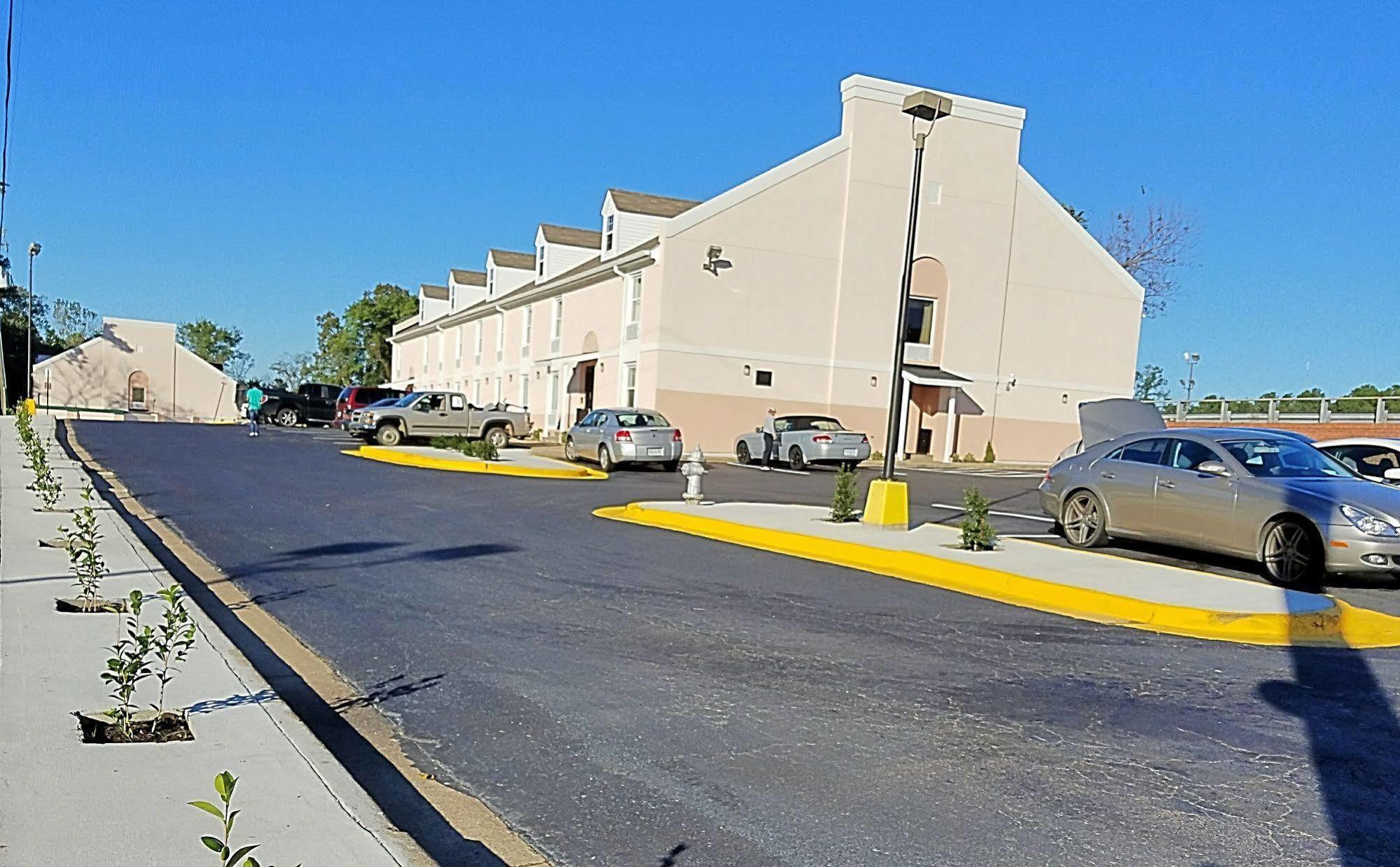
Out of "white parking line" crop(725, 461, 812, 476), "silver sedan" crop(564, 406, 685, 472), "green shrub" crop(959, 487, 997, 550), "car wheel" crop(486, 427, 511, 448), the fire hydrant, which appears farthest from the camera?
"car wheel" crop(486, 427, 511, 448)

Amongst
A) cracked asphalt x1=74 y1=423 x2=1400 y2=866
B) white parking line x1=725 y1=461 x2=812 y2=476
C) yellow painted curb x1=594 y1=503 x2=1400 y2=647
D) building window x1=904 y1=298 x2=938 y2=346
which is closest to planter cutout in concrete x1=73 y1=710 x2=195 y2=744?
cracked asphalt x1=74 y1=423 x2=1400 y2=866

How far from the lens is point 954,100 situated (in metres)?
33.8

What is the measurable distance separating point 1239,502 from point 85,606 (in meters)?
9.94

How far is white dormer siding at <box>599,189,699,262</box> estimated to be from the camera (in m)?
34.5

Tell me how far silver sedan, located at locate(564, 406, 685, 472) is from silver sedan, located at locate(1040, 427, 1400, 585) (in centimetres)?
1198

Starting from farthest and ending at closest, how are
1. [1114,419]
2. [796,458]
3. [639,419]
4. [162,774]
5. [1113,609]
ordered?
[796,458]
[639,419]
[1114,419]
[1113,609]
[162,774]

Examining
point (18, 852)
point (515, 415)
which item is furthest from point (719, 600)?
point (515, 415)

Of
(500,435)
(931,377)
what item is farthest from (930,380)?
(500,435)

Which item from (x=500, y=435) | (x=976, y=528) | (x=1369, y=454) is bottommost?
(x=976, y=528)

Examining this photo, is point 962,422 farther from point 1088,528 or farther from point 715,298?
point 1088,528

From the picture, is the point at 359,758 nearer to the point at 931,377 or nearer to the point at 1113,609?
the point at 1113,609

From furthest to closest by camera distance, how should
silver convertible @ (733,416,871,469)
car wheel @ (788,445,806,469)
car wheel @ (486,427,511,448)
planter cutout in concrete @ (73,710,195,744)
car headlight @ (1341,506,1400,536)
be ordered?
car wheel @ (486,427,511,448) < car wheel @ (788,445,806,469) < silver convertible @ (733,416,871,469) < car headlight @ (1341,506,1400,536) < planter cutout in concrete @ (73,710,195,744)

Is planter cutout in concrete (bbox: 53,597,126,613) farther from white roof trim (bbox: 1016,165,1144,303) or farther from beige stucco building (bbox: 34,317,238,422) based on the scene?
beige stucco building (bbox: 34,317,238,422)

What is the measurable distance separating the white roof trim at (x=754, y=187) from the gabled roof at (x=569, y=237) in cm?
1120
